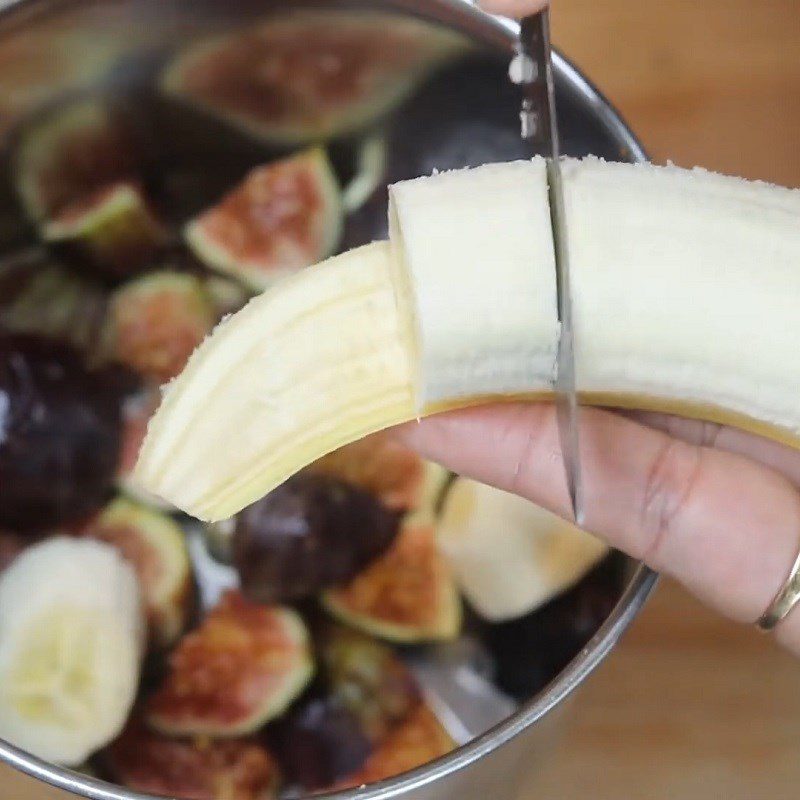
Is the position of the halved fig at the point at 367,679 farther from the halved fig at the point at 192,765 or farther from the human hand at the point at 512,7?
the human hand at the point at 512,7

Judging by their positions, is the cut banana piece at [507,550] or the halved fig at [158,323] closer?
the cut banana piece at [507,550]

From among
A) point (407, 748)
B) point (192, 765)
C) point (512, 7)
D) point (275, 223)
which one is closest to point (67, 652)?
point (192, 765)

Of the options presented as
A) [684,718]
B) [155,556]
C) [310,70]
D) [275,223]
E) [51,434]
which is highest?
[310,70]

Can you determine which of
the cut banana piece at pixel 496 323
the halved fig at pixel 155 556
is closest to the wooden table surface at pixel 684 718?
the halved fig at pixel 155 556

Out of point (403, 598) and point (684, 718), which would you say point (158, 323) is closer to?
point (403, 598)

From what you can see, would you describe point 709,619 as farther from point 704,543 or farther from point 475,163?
point 475,163

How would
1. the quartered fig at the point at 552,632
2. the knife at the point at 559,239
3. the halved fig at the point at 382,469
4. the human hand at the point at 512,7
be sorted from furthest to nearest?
the halved fig at the point at 382,469, the quartered fig at the point at 552,632, the human hand at the point at 512,7, the knife at the point at 559,239

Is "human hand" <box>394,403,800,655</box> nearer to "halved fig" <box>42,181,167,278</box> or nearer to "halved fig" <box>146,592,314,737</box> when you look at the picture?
"halved fig" <box>146,592,314,737</box>
